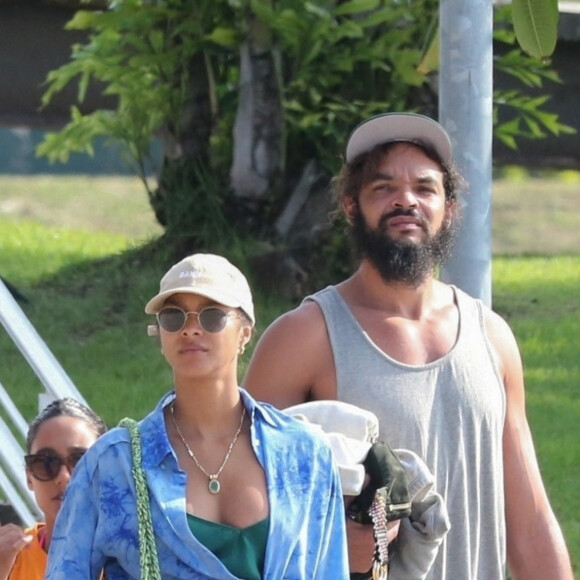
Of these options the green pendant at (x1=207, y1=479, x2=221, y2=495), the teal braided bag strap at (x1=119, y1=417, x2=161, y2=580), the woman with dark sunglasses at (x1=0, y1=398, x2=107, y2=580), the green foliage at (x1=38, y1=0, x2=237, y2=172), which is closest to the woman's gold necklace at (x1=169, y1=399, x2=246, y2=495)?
the green pendant at (x1=207, y1=479, x2=221, y2=495)

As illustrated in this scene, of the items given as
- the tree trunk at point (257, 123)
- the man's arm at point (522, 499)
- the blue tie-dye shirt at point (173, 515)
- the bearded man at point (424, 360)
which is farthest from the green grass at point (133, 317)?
the blue tie-dye shirt at point (173, 515)

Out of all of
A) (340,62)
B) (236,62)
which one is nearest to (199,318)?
(340,62)

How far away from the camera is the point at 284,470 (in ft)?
8.57

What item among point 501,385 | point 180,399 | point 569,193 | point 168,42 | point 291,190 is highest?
point 180,399

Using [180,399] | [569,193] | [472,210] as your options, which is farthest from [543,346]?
[569,193]

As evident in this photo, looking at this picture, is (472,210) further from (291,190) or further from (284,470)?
(291,190)

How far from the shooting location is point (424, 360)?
10.5ft

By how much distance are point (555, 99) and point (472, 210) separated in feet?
24.3

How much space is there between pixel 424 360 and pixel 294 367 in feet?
0.92

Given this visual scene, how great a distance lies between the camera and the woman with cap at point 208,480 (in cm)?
251

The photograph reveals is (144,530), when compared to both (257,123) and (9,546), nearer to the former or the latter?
(9,546)

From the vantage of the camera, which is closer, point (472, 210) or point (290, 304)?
point (472, 210)

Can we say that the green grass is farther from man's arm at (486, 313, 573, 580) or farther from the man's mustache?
the man's mustache

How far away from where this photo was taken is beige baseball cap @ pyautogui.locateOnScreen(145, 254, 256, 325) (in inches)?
104
